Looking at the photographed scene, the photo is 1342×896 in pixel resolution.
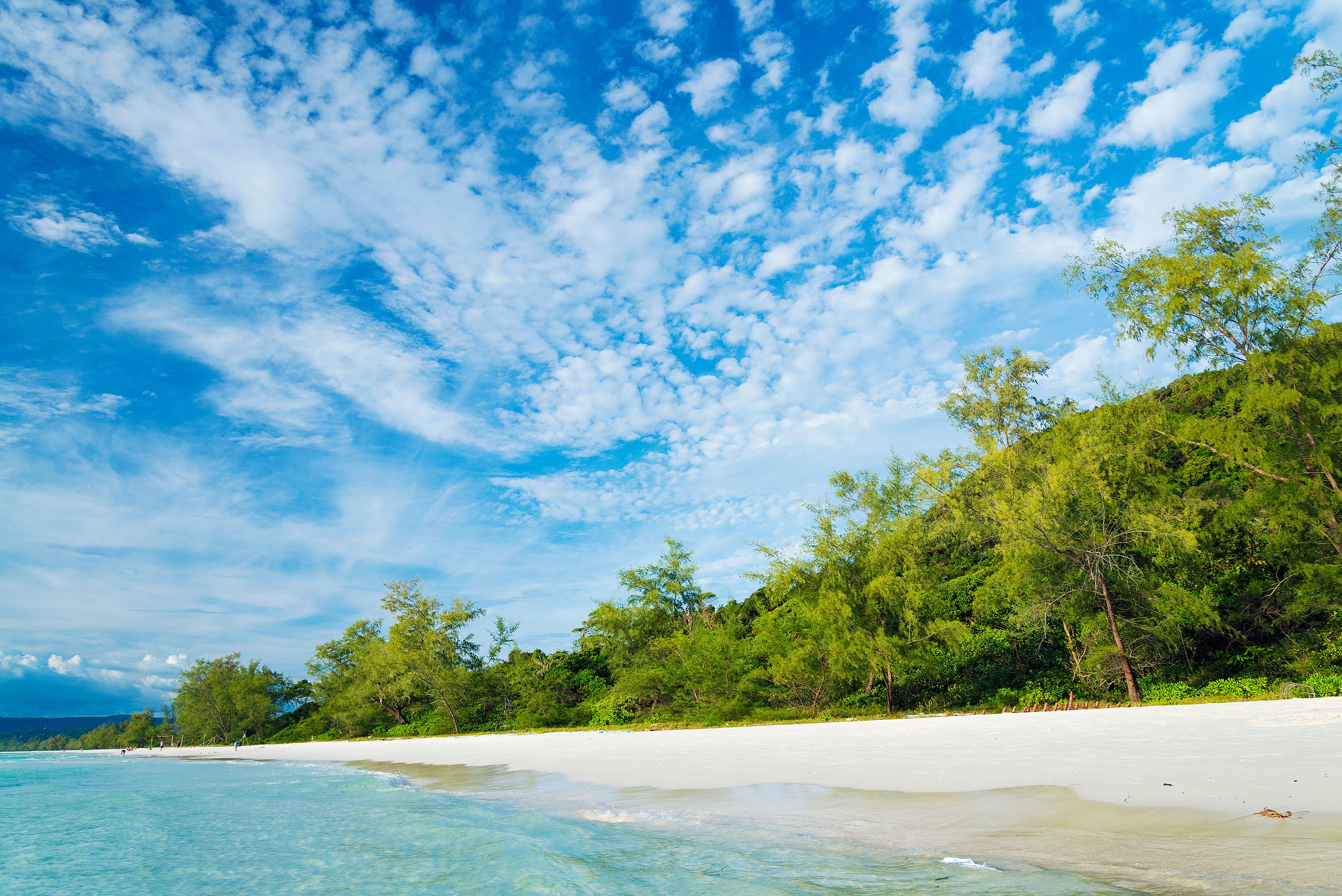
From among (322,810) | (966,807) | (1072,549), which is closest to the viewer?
(966,807)

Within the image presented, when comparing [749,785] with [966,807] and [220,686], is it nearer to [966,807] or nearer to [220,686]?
[966,807]

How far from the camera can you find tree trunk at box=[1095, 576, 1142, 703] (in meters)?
16.6

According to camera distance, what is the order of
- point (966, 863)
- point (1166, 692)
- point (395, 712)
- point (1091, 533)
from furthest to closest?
point (395, 712), point (1091, 533), point (1166, 692), point (966, 863)

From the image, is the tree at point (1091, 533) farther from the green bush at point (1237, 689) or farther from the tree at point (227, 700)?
the tree at point (227, 700)

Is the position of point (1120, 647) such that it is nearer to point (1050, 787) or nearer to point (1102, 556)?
point (1102, 556)

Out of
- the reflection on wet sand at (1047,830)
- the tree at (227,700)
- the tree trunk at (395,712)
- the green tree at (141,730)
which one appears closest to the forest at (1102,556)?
the reflection on wet sand at (1047,830)

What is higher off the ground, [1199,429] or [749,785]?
[1199,429]

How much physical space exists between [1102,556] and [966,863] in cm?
1686

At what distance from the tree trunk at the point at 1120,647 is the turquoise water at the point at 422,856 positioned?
1594 cm

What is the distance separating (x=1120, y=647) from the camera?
17.1 metres

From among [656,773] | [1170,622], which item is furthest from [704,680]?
[1170,622]

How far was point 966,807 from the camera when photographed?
6.32 meters

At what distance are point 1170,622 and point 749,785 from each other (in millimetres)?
15247

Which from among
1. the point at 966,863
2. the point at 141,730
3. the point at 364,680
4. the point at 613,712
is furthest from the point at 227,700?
the point at 966,863
